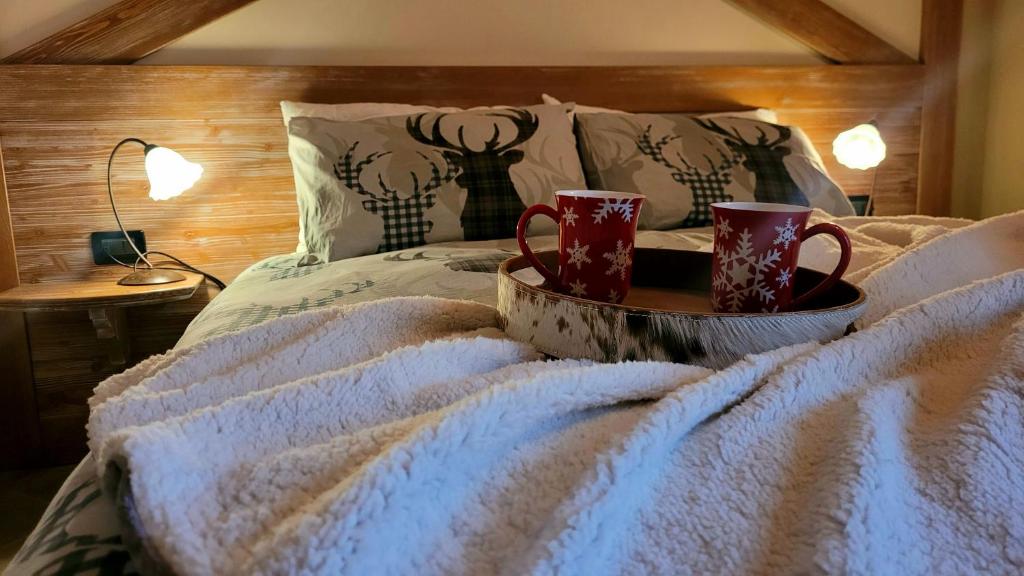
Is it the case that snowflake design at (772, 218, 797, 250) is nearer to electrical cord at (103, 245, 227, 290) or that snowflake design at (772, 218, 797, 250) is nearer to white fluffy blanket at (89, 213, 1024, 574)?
white fluffy blanket at (89, 213, 1024, 574)

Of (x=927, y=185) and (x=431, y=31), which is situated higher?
(x=431, y=31)

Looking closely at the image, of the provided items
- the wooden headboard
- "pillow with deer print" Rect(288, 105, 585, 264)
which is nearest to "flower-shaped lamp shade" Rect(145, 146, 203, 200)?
the wooden headboard

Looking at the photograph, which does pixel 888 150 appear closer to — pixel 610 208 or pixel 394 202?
pixel 394 202

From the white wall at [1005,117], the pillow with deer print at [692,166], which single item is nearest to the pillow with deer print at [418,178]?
the pillow with deer print at [692,166]

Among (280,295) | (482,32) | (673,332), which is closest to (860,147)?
(482,32)

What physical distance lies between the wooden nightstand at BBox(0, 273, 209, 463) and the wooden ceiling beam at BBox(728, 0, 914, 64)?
1884 millimetres

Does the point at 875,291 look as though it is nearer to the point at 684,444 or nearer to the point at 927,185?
the point at 684,444

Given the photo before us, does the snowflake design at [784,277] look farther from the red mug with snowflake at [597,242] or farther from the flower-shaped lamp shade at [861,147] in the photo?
the flower-shaped lamp shade at [861,147]

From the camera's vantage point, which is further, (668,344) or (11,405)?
(11,405)

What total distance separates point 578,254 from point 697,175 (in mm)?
1081

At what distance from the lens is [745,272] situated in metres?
0.67

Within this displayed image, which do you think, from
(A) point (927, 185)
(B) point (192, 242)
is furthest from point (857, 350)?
(A) point (927, 185)

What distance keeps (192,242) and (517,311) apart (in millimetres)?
1479

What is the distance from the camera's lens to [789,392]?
1.64 ft
